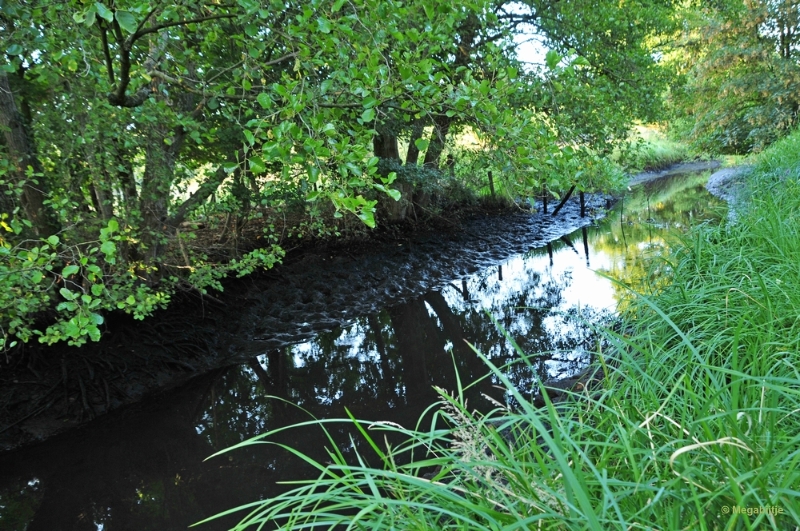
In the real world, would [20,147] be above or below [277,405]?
above

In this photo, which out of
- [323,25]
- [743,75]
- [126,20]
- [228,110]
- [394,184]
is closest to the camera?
[126,20]

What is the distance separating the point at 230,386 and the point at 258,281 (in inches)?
99.5

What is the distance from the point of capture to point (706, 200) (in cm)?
1326

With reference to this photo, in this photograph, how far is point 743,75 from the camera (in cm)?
1456

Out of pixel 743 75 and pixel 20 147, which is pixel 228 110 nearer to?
pixel 20 147

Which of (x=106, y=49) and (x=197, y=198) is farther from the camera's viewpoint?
(x=197, y=198)

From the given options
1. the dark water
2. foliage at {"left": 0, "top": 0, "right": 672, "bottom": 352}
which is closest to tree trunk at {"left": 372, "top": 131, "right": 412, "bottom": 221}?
foliage at {"left": 0, "top": 0, "right": 672, "bottom": 352}

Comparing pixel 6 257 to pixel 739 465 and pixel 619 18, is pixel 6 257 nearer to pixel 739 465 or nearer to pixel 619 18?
pixel 739 465

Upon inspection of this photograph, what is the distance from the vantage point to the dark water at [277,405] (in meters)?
3.65

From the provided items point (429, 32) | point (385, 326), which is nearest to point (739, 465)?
point (429, 32)

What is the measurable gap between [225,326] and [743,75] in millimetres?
16574

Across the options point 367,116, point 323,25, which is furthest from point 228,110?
point 367,116

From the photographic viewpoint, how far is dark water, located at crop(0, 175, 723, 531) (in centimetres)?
365

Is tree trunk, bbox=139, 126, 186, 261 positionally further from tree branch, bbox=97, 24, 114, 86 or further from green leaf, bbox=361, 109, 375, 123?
green leaf, bbox=361, 109, 375, 123
